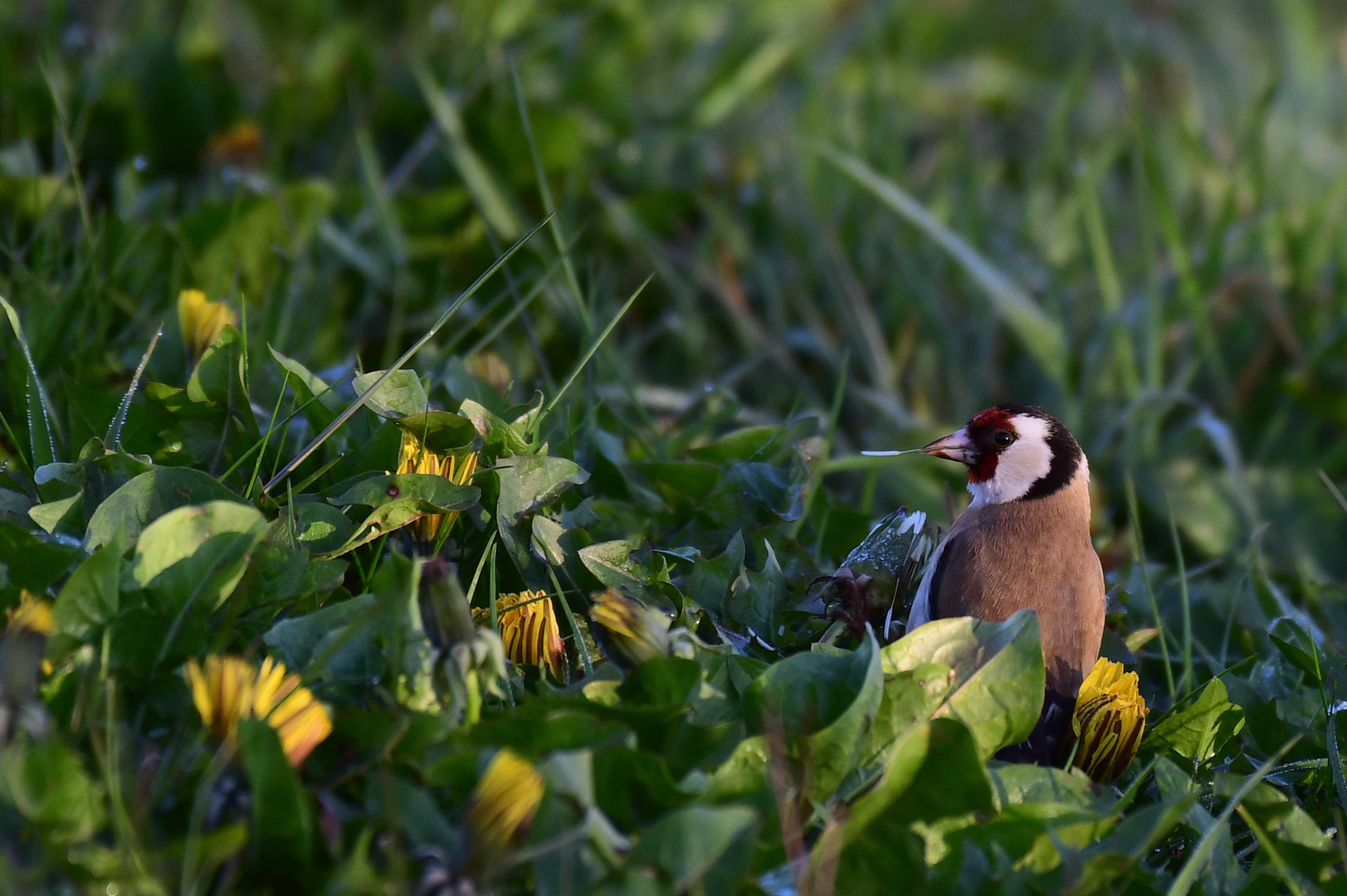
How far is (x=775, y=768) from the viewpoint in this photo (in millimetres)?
1741

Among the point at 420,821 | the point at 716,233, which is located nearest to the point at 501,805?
the point at 420,821

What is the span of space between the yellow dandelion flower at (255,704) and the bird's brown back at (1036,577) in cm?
120

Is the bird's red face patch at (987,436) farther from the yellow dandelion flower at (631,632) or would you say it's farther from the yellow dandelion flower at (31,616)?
the yellow dandelion flower at (31,616)

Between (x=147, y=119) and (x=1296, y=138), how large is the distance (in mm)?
3915

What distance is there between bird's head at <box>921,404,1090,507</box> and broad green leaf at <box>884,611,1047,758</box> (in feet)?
3.02

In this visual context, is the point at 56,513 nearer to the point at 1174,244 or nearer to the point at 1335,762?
the point at 1335,762

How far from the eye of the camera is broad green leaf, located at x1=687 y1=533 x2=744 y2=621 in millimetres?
2264

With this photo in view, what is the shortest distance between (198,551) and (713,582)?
84 centimetres

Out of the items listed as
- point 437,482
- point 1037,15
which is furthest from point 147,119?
point 1037,15

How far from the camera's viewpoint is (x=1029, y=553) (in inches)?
103

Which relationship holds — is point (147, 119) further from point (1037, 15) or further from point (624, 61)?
point (1037, 15)

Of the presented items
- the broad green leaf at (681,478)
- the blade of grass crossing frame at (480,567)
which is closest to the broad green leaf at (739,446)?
the broad green leaf at (681,478)

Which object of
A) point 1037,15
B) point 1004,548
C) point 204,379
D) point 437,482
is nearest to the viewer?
point 437,482

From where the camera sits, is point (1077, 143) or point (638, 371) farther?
point (1077, 143)
